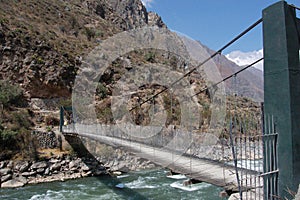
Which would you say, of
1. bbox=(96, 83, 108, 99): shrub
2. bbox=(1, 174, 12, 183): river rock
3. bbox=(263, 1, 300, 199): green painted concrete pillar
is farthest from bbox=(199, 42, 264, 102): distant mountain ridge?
bbox=(96, 83, 108, 99): shrub

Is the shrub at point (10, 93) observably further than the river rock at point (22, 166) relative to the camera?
Yes

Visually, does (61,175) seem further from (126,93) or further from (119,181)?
(126,93)

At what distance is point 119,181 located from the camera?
7.46 m

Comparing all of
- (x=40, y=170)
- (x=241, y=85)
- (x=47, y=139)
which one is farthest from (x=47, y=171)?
(x=241, y=85)

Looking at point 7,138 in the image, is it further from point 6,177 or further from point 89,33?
point 89,33

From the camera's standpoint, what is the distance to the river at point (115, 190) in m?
5.94

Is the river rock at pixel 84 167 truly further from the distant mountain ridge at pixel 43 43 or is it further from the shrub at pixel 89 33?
the shrub at pixel 89 33

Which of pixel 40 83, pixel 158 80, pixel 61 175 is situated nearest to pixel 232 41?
pixel 61 175

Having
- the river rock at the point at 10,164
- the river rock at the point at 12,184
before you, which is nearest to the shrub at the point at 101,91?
the river rock at the point at 10,164

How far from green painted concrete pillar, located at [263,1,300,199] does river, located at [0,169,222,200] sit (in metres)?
4.47

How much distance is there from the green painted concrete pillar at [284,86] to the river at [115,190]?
14.6 ft

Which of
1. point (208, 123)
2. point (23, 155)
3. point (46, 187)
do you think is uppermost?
point (208, 123)

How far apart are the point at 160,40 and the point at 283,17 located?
24.2m

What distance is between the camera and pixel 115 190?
6.57 m
